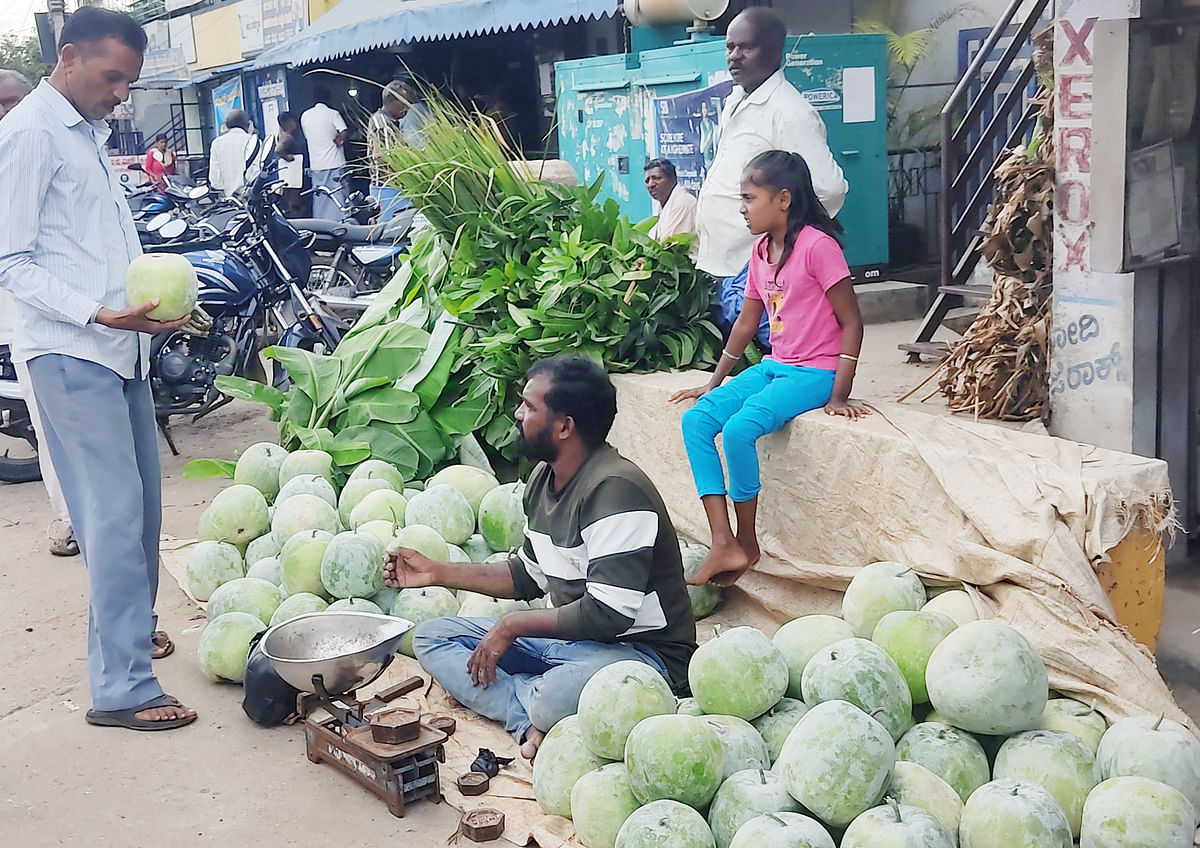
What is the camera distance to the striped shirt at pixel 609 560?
10.9 ft

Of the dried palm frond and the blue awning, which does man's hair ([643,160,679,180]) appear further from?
the blue awning

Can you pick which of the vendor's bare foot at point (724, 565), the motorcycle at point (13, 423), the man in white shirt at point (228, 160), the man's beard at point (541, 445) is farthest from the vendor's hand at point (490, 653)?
the man in white shirt at point (228, 160)

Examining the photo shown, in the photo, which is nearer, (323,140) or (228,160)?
(323,140)

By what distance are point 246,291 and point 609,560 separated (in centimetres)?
459

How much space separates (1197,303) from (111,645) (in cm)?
394

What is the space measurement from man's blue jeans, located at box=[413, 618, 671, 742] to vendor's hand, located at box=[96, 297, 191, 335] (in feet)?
4.17

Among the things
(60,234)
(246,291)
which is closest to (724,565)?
(60,234)

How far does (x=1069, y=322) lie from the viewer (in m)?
4.32

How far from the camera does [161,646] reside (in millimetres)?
4414

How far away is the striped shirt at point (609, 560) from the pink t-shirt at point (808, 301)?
1014 millimetres

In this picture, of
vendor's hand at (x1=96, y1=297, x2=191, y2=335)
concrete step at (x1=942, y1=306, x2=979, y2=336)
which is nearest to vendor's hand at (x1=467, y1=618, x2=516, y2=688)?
vendor's hand at (x1=96, y1=297, x2=191, y2=335)

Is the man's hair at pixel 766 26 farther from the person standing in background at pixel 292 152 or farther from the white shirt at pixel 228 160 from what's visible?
the white shirt at pixel 228 160

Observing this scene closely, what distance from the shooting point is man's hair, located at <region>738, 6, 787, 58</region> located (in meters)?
4.84

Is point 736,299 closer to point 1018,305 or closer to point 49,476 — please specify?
point 1018,305
